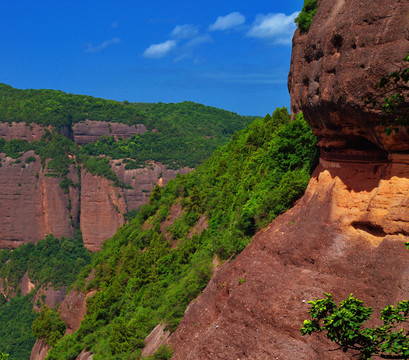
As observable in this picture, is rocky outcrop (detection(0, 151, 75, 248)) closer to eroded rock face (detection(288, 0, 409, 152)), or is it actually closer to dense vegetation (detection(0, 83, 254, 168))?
dense vegetation (detection(0, 83, 254, 168))

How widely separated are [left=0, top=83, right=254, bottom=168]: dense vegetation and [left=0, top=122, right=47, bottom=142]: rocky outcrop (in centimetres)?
185

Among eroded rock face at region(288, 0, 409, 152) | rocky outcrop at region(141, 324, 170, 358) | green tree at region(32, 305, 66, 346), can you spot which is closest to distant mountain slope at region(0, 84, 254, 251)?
green tree at region(32, 305, 66, 346)

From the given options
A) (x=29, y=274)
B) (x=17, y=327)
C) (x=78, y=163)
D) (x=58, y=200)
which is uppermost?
(x=78, y=163)

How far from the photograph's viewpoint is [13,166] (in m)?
116

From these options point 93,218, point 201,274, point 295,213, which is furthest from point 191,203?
point 93,218

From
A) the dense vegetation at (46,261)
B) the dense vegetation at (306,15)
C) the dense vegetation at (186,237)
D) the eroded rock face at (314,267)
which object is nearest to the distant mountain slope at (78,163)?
the dense vegetation at (46,261)

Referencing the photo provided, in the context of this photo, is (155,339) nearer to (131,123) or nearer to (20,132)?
(20,132)

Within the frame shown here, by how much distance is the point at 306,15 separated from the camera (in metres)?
27.8

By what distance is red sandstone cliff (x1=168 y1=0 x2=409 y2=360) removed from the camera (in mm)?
14367

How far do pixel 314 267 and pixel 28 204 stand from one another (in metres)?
111

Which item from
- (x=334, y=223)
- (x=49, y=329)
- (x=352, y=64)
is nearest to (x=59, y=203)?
(x=49, y=329)

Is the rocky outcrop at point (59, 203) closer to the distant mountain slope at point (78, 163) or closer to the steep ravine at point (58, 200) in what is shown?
the steep ravine at point (58, 200)

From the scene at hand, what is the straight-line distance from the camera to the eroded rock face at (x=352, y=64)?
561 inches

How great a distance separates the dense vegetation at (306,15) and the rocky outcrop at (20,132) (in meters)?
108
